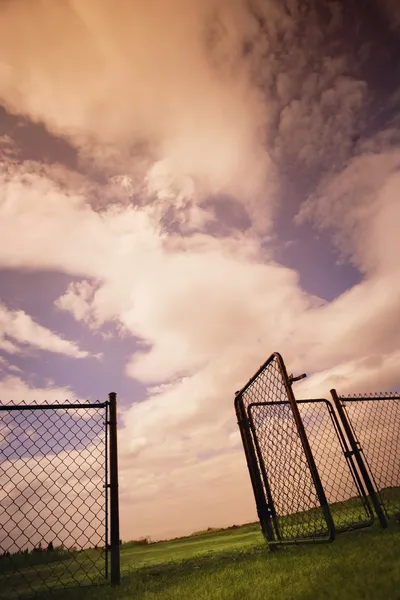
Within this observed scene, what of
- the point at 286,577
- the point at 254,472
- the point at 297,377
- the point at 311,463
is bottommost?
the point at 286,577

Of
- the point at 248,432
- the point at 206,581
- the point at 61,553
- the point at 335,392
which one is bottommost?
the point at 206,581

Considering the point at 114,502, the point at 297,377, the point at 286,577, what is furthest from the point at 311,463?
the point at 114,502

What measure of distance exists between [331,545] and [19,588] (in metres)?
3.51

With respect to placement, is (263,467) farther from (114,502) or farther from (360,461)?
(114,502)

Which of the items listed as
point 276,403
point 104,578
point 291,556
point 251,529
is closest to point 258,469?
point 276,403

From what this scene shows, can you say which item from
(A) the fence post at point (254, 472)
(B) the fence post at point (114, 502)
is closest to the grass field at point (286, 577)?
(B) the fence post at point (114, 502)

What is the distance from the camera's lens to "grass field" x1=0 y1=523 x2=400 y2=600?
83.9 inches

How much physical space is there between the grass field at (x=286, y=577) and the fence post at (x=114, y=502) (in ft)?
0.54

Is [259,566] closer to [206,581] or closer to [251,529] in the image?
[206,581]

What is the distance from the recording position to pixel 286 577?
2.68 meters

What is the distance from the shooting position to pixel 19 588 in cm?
383

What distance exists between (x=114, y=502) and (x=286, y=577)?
6.15ft

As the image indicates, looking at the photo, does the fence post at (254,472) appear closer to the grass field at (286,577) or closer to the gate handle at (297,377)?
the grass field at (286,577)

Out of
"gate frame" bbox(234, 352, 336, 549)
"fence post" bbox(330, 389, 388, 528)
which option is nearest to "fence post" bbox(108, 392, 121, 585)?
"gate frame" bbox(234, 352, 336, 549)
